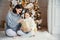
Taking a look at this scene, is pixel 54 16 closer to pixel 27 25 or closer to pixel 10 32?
pixel 27 25

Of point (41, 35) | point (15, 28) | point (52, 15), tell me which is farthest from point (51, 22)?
point (15, 28)

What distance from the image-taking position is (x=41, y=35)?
2.53 metres

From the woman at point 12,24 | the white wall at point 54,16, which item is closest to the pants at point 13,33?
the woman at point 12,24

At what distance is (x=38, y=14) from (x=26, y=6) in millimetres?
310

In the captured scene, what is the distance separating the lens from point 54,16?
262cm

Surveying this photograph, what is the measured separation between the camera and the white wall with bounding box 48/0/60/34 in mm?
2593

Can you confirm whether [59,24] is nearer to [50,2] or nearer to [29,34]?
[50,2]

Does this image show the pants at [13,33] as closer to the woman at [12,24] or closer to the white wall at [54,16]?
the woman at [12,24]

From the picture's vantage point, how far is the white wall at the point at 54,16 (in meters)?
2.59

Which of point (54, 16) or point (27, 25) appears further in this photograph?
point (54, 16)

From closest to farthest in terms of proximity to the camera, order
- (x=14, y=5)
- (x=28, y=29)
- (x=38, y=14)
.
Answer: (x=28, y=29) < (x=14, y=5) < (x=38, y=14)

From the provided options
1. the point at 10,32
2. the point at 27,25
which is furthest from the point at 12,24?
the point at 27,25

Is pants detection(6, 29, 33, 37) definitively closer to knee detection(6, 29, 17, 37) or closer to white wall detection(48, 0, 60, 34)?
knee detection(6, 29, 17, 37)

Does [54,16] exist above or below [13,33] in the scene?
above
